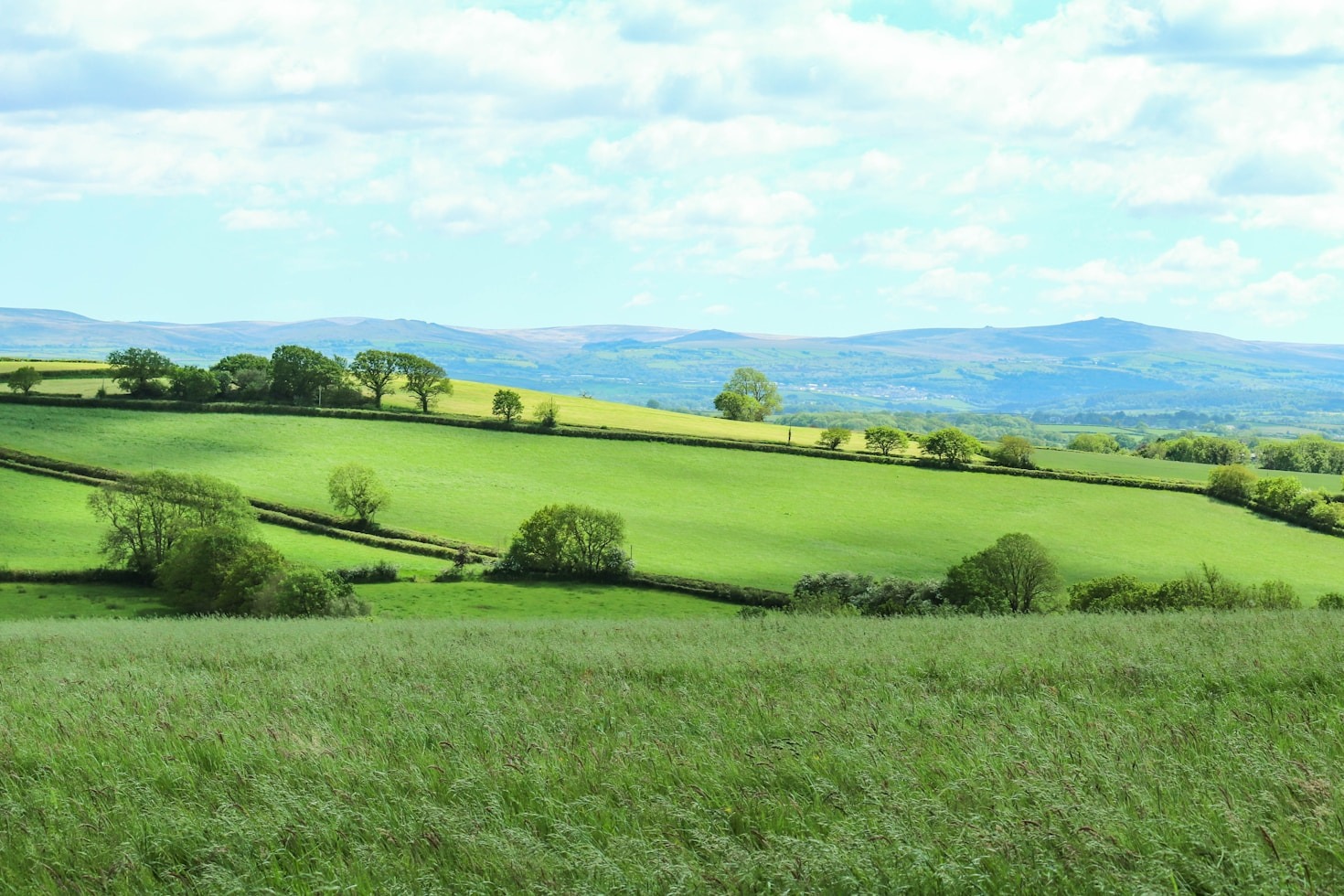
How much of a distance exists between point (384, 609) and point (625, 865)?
4616 cm

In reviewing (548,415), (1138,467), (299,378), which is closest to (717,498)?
(548,415)

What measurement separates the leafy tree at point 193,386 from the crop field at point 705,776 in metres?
104

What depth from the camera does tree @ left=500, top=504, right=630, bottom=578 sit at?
201ft

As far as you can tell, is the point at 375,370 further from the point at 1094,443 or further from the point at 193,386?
the point at 1094,443

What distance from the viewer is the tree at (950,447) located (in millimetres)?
99750

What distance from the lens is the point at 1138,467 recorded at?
112 metres

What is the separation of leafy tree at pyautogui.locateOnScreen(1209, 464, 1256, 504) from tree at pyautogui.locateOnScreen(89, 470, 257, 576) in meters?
84.0

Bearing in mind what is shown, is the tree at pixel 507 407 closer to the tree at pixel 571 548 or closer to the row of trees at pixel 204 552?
the row of trees at pixel 204 552

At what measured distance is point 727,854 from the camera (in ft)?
17.4

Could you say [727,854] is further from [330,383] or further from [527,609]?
[330,383]

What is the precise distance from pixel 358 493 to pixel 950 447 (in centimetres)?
5774

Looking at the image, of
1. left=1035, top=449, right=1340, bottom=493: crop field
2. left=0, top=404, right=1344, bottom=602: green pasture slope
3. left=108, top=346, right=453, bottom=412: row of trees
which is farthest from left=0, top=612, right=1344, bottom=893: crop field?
left=108, top=346, right=453, bottom=412: row of trees

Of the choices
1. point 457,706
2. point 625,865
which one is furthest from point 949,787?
point 457,706

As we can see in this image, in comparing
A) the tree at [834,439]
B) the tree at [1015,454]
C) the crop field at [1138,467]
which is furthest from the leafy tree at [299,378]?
the crop field at [1138,467]
